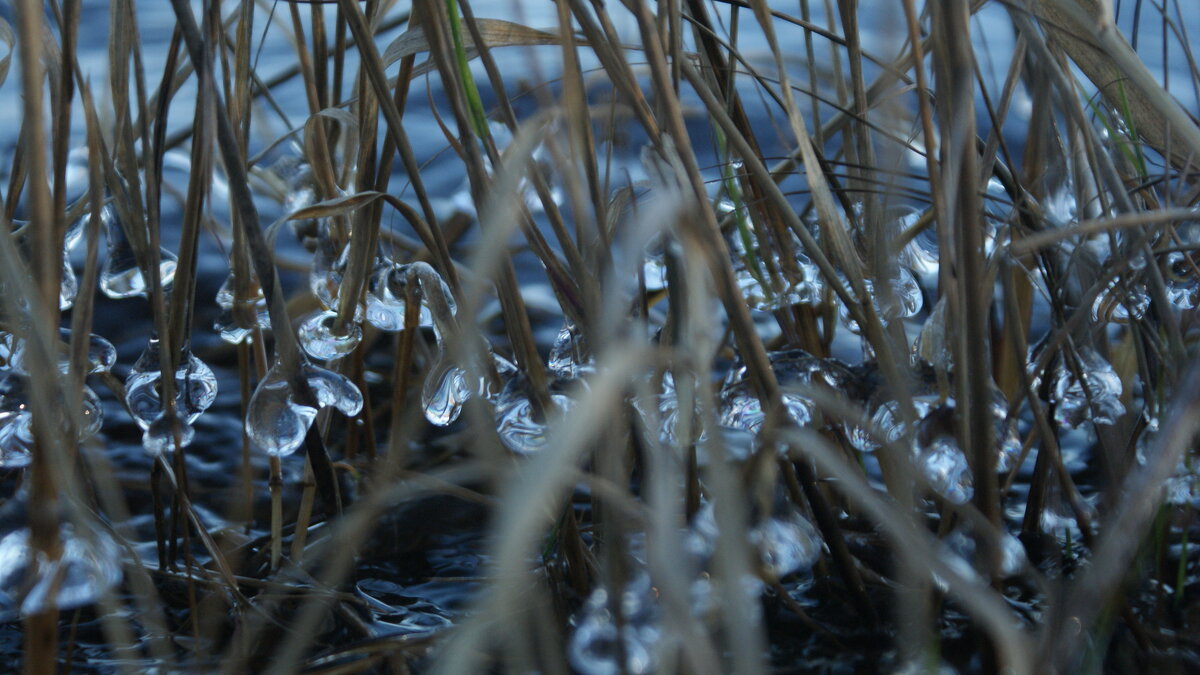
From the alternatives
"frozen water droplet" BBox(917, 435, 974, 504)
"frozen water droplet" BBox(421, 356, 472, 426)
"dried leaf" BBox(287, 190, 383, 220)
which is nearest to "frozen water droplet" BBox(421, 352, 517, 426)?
"frozen water droplet" BBox(421, 356, 472, 426)

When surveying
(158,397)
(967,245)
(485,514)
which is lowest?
(485,514)

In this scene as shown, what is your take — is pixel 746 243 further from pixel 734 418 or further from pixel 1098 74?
pixel 1098 74

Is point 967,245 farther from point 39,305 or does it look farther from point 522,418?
point 39,305

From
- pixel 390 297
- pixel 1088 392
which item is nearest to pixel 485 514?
pixel 390 297

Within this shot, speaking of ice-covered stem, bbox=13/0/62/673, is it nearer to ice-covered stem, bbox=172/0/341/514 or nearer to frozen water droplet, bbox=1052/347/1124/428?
ice-covered stem, bbox=172/0/341/514

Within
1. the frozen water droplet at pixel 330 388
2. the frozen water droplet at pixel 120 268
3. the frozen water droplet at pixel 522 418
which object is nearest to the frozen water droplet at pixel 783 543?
the frozen water droplet at pixel 522 418
